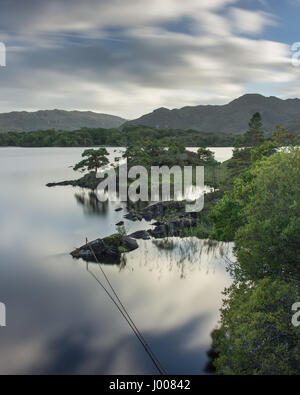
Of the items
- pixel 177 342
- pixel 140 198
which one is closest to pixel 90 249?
pixel 177 342

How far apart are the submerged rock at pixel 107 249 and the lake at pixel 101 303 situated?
140cm

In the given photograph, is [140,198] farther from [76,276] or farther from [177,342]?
[177,342]

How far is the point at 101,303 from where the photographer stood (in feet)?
112

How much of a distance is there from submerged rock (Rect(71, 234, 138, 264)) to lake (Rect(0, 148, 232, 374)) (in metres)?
1.40

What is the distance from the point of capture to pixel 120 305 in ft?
111

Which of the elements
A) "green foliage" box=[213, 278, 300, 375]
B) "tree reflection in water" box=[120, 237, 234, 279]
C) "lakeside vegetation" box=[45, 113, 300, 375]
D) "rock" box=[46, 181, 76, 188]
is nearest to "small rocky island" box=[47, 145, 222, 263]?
"tree reflection in water" box=[120, 237, 234, 279]

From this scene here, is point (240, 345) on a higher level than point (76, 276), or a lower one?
higher

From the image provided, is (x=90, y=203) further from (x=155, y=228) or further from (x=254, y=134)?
(x=254, y=134)

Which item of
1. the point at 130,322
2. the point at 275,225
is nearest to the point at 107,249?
the point at 130,322

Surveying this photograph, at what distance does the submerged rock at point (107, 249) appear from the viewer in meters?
43.9

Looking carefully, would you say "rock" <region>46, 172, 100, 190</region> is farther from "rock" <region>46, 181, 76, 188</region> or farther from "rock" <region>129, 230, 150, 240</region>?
"rock" <region>129, 230, 150, 240</region>

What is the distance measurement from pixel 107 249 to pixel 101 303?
1136 centimetres

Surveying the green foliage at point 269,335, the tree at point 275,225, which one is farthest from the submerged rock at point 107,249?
the green foliage at point 269,335
